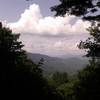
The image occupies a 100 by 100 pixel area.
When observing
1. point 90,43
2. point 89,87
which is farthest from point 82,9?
point 89,87

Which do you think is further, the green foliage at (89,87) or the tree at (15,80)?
the green foliage at (89,87)

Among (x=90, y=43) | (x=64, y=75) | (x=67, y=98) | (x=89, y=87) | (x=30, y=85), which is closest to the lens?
(x=90, y=43)

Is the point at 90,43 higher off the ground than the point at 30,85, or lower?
higher

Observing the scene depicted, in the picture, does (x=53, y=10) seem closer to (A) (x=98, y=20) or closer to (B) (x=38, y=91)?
(A) (x=98, y=20)

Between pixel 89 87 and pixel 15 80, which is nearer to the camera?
pixel 15 80

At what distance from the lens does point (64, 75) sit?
117688mm

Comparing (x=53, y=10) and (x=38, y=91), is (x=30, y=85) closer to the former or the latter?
(x=38, y=91)

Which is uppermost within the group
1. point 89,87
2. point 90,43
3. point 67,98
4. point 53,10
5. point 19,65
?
point 53,10

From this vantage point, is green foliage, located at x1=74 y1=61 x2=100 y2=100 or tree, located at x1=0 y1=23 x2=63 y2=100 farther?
green foliage, located at x1=74 y1=61 x2=100 y2=100

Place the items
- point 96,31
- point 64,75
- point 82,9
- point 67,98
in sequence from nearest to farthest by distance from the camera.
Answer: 1. point 82,9
2. point 96,31
3. point 67,98
4. point 64,75

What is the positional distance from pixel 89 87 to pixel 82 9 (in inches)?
596

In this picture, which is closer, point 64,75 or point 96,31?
point 96,31

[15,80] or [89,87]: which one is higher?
[15,80]

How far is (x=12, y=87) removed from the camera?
25.7 metres
